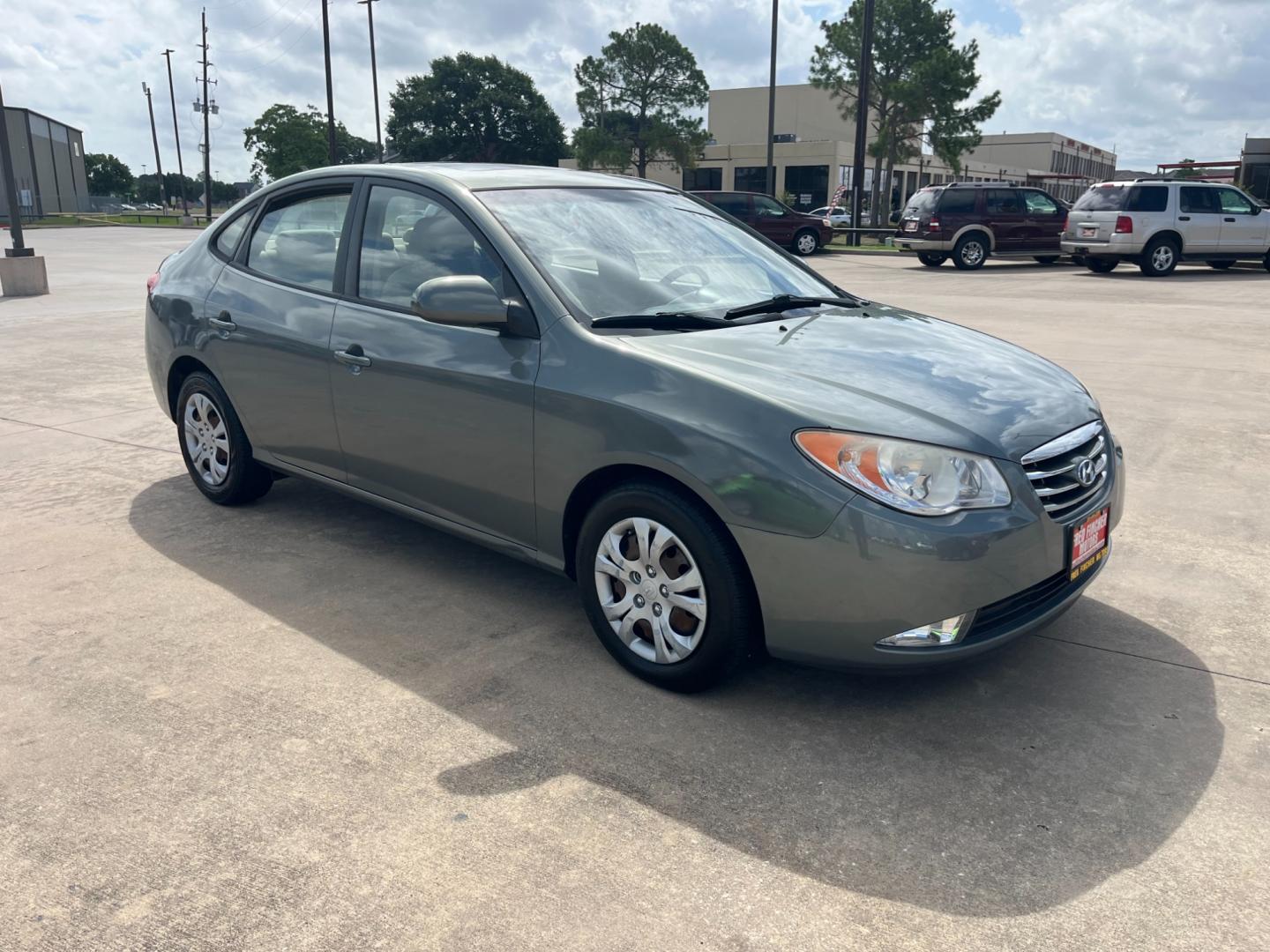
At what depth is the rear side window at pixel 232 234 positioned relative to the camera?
501 cm

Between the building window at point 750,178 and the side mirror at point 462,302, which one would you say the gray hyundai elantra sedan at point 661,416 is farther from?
the building window at point 750,178

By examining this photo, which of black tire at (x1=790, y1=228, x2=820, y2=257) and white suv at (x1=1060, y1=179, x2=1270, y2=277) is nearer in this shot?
white suv at (x1=1060, y1=179, x2=1270, y2=277)

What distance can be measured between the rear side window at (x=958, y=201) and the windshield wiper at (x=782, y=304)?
19142 millimetres

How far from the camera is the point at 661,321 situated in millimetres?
3590

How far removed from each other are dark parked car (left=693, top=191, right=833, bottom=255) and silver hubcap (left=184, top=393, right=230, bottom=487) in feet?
69.0

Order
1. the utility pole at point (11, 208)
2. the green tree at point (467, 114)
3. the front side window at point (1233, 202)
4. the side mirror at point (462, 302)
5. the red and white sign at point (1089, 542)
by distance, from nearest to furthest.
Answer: the red and white sign at point (1089, 542) < the side mirror at point (462, 302) < the utility pole at point (11, 208) < the front side window at point (1233, 202) < the green tree at point (467, 114)

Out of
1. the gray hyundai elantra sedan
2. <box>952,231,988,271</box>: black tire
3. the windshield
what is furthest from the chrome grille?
<box>952,231,988,271</box>: black tire

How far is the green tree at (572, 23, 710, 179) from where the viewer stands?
67.2m

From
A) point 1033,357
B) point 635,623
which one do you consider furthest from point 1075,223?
point 635,623

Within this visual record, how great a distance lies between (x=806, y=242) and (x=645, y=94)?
45.6 metres

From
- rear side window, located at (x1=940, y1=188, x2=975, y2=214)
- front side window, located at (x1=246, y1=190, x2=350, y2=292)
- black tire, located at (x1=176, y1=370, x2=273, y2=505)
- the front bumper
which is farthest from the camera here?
rear side window, located at (x1=940, y1=188, x2=975, y2=214)

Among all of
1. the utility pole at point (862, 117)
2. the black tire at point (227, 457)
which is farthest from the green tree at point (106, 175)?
the black tire at point (227, 457)

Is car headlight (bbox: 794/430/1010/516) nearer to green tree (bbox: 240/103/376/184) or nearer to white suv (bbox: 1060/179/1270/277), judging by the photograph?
white suv (bbox: 1060/179/1270/277)

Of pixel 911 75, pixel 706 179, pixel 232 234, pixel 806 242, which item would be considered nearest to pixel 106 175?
pixel 706 179
